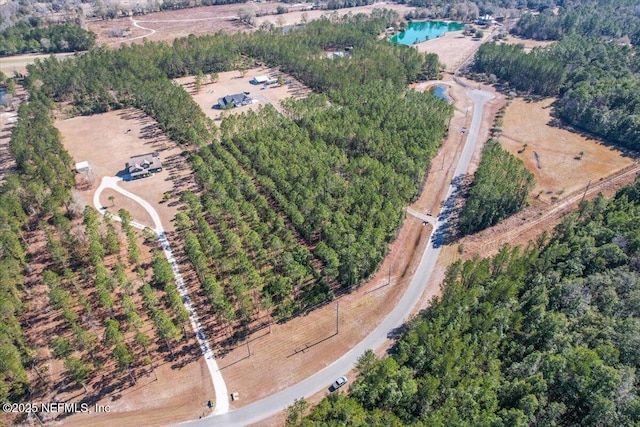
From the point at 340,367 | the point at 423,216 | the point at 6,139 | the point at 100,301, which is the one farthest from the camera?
the point at 6,139

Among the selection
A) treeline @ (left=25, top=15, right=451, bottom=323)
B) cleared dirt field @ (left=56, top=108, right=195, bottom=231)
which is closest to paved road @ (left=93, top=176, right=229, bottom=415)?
cleared dirt field @ (left=56, top=108, right=195, bottom=231)

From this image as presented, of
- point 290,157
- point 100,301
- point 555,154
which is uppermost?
point 290,157

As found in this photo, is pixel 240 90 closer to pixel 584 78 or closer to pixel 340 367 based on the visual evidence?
pixel 340 367

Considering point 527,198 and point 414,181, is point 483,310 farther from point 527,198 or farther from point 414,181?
point 527,198

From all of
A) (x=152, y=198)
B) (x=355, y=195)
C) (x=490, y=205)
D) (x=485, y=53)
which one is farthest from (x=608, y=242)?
(x=485, y=53)

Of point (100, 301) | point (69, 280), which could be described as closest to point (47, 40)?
point (69, 280)

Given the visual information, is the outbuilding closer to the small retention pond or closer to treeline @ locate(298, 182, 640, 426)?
the small retention pond
